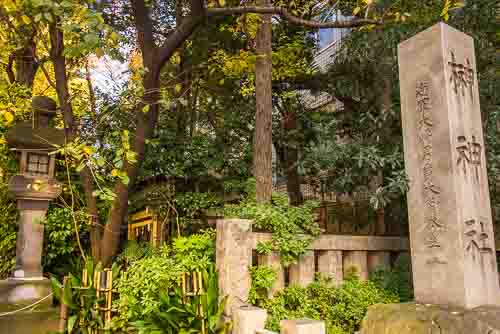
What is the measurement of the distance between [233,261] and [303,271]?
1.13m

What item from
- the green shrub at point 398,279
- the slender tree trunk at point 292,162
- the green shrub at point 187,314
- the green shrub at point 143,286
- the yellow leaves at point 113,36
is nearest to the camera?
the yellow leaves at point 113,36

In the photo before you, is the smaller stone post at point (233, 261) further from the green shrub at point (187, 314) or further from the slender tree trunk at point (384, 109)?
the slender tree trunk at point (384, 109)

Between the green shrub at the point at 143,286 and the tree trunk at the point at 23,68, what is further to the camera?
the tree trunk at the point at 23,68

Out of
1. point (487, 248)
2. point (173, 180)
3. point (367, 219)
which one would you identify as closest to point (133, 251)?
point (173, 180)

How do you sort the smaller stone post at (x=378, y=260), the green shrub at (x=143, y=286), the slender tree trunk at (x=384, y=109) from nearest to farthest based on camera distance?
the green shrub at (x=143, y=286) → the smaller stone post at (x=378, y=260) → the slender tree trunk at (x=384, y=109)

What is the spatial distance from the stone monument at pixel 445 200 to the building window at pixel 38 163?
5.46 metres

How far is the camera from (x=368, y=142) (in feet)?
22.1

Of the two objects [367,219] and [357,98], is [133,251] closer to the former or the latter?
[367,219]

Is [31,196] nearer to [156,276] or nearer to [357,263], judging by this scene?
[156,276]

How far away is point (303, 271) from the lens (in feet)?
17.9

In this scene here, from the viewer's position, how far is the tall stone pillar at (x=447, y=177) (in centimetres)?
457

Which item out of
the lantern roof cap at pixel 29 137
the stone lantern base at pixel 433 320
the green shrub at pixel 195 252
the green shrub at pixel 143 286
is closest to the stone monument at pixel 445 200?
the stone lantern base at pixel 433 320

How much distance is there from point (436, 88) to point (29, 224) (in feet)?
20.5

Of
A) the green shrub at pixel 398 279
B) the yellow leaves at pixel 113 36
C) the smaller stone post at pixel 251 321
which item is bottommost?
the smaller stone post at pixel 251 321
